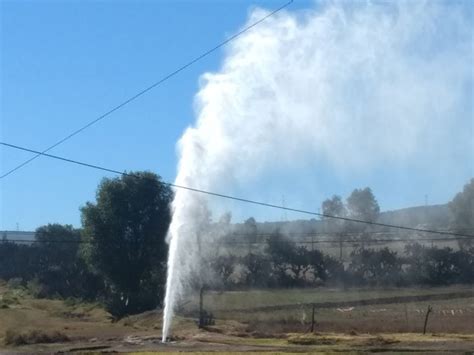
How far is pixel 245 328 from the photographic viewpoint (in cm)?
4731

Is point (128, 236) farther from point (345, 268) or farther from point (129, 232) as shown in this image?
point (345, 268)

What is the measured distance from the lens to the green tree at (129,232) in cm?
7412

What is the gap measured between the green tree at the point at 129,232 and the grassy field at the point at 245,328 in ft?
17.9

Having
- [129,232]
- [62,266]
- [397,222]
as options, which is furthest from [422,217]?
[129,232]

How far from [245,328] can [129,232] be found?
30.0m

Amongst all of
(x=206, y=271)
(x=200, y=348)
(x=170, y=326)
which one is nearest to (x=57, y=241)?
(x=206, y=271)

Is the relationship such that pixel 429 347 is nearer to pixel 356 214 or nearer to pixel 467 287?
pixel 467 287

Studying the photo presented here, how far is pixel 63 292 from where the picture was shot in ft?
292

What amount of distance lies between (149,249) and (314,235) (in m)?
44.0

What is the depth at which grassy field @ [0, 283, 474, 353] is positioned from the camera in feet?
128

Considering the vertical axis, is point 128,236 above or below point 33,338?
above

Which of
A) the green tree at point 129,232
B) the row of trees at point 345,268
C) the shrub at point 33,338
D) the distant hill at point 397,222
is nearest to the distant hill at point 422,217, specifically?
the distant hill at point 397,222

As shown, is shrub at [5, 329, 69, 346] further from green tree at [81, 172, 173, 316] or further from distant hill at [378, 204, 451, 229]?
distant hill at [378, 204, 451, 229]

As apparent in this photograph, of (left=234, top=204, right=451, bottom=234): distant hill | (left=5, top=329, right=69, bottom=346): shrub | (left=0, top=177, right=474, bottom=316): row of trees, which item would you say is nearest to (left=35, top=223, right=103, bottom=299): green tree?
(left=0, top=177, right=474, bottom=316): row of trees
